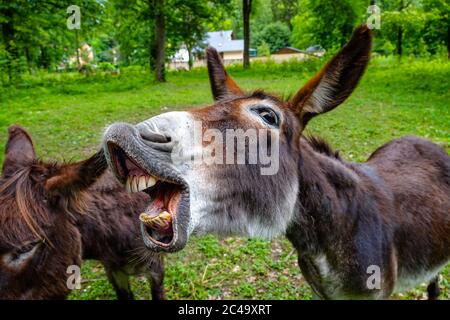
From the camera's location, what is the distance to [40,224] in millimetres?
2146

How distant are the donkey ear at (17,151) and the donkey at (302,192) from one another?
4.97 ft

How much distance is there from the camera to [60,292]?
2285 mm

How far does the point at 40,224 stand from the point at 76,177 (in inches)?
14.2

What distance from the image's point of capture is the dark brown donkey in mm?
2045

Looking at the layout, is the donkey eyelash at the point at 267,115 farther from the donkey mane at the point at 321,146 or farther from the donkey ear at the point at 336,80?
the donkey mane at the point at 321,146

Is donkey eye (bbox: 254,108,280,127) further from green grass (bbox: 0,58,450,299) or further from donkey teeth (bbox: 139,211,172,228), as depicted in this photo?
→ donkey teeth (bbox: 139,211,172,228)

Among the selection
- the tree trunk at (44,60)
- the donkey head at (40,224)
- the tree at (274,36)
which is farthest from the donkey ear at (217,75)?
the tree at (274,36)

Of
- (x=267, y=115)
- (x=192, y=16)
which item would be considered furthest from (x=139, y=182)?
(x=192, y=16)

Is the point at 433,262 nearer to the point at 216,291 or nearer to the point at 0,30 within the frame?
the point at 216,291

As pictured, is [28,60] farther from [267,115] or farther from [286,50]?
[286,50]

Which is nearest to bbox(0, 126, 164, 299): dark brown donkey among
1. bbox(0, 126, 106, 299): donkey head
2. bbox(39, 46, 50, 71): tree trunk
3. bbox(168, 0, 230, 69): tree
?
bbox(0, 126, 106, 299): donkey head

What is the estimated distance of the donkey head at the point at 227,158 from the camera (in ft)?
4.57

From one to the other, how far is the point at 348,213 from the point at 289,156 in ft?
1.94
